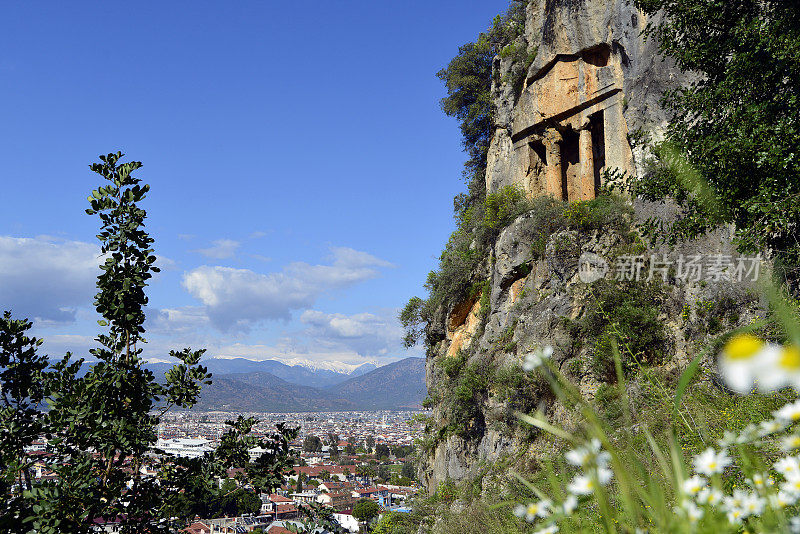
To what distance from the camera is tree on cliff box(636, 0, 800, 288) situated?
610 cm

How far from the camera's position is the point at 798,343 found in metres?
0.98

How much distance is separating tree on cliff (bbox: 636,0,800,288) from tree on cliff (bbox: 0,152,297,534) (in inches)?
235

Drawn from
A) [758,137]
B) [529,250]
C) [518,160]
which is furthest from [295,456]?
[518,160]

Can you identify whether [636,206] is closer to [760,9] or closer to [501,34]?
[760,9]

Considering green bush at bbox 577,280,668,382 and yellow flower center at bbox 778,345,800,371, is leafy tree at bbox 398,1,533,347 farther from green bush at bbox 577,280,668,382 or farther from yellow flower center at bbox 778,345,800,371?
yellow flower center at bbox 778,345,800,371

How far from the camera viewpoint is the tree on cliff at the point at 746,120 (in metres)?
6.10

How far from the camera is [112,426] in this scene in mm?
3721

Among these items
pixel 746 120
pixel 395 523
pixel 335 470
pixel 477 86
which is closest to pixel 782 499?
pixel 746 120

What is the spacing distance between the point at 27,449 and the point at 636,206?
14536mm

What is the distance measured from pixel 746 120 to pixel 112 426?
7.59 m

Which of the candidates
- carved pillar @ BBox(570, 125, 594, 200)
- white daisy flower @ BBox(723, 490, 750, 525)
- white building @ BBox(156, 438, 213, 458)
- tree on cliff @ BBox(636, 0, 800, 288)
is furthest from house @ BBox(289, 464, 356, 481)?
white daisy flower @ BBox(723, 490, 750, 525)

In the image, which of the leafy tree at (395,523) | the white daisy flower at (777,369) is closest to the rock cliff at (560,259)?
the leafy tree at (395,523)

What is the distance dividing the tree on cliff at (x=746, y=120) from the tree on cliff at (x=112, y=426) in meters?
5.96

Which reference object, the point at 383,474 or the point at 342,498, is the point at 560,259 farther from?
the point at 383,474
